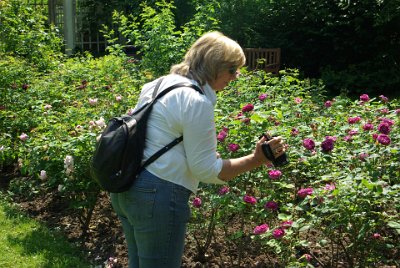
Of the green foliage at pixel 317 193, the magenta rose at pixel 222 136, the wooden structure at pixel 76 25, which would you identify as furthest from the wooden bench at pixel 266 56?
the magenta rose at pixel 222 136

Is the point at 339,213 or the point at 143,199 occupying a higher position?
the point at 143,199

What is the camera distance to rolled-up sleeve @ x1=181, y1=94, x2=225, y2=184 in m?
2.27

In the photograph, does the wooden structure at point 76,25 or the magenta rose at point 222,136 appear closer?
the magenta rose at point 222,136

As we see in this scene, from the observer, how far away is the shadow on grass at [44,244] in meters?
4.15

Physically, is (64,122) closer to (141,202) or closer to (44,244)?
(44,244)

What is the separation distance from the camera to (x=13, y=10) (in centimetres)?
866

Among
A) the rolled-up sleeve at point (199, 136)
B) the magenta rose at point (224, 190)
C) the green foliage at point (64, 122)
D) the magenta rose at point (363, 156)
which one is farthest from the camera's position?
the green foliage at point (64, 122)

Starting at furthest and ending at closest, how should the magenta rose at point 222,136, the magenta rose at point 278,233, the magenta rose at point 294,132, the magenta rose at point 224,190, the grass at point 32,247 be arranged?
the grass at point 32,247, the magenta rose at point 294,132, the magenta rose at point 222,136, the magenta rose at point 224,190, the magenta rose at point 278,233

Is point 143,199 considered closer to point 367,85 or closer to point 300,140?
point 300,140

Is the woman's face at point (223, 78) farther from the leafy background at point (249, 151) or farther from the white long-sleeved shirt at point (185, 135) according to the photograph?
the leafy background at point (249, 151)

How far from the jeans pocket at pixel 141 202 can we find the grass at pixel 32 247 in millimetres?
1876

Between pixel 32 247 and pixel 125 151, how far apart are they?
94.4 inches

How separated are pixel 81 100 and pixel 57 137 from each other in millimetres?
1048

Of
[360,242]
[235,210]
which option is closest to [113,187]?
[235,210]
